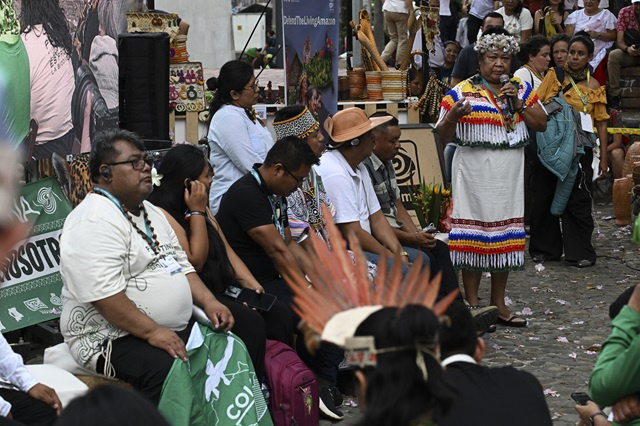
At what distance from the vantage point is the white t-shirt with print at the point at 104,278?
4.58 m

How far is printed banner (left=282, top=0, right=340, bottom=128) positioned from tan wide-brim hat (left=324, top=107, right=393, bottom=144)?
201 centimetres

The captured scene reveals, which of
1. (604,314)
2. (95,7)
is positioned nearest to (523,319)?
(604,314)

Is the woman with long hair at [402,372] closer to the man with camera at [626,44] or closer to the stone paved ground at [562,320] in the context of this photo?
the stone paved ground at [562,320]

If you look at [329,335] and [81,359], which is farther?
[81,359]

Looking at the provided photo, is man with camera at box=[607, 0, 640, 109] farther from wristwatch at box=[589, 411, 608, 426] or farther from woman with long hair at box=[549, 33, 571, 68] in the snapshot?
wristwatch at box=[589, 411, 608, 426]

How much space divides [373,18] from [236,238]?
1276 cm

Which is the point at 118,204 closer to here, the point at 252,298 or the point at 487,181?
the point at 252,298

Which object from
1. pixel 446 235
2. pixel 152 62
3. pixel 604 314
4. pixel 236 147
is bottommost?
pixel 604 314

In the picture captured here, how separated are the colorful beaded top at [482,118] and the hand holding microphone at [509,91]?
36 mm

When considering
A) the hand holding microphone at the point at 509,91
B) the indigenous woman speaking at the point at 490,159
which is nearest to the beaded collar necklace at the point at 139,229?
the indigenous woman speaking at the point at 490,159

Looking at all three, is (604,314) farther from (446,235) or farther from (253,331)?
(253,331)

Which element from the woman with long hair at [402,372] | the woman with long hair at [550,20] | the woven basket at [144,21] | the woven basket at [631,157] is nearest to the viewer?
the woman with long hair at [402,372]

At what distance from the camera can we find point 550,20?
1408 centimetres

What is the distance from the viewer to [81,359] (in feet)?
15.5
